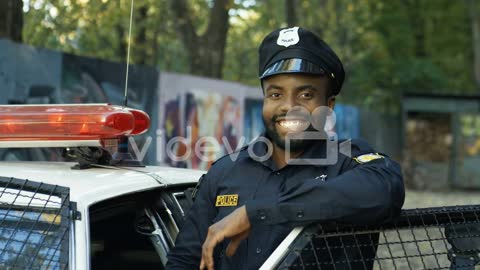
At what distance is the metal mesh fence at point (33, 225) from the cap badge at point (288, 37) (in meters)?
0.93

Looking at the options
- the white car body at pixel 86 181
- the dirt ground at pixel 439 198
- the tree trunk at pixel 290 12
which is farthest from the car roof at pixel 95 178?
the tree trunk at pixel 290 12

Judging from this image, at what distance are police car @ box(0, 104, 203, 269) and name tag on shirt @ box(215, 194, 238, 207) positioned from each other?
0.39 meters

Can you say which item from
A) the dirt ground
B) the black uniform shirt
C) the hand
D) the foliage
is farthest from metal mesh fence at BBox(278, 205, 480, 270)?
the foliage

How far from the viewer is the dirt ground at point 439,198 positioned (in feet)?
51.3

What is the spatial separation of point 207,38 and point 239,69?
1352 centimetres

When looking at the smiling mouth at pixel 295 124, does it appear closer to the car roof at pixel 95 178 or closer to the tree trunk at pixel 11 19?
the car roof at pixel 95 178

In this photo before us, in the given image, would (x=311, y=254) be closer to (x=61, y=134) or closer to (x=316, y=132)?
(x=316, y=132)

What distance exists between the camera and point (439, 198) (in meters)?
17.3

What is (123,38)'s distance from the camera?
1764 centimetres

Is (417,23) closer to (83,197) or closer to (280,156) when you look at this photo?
(280,156)

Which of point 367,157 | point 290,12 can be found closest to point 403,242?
point 367,157

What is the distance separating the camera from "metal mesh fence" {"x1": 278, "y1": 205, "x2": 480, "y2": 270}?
229cm

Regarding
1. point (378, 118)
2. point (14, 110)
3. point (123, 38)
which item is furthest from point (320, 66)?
point (378, 118)

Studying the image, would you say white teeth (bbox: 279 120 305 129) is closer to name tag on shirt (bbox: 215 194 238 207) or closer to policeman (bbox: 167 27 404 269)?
policeman (bbox: 167 27 404 269)
